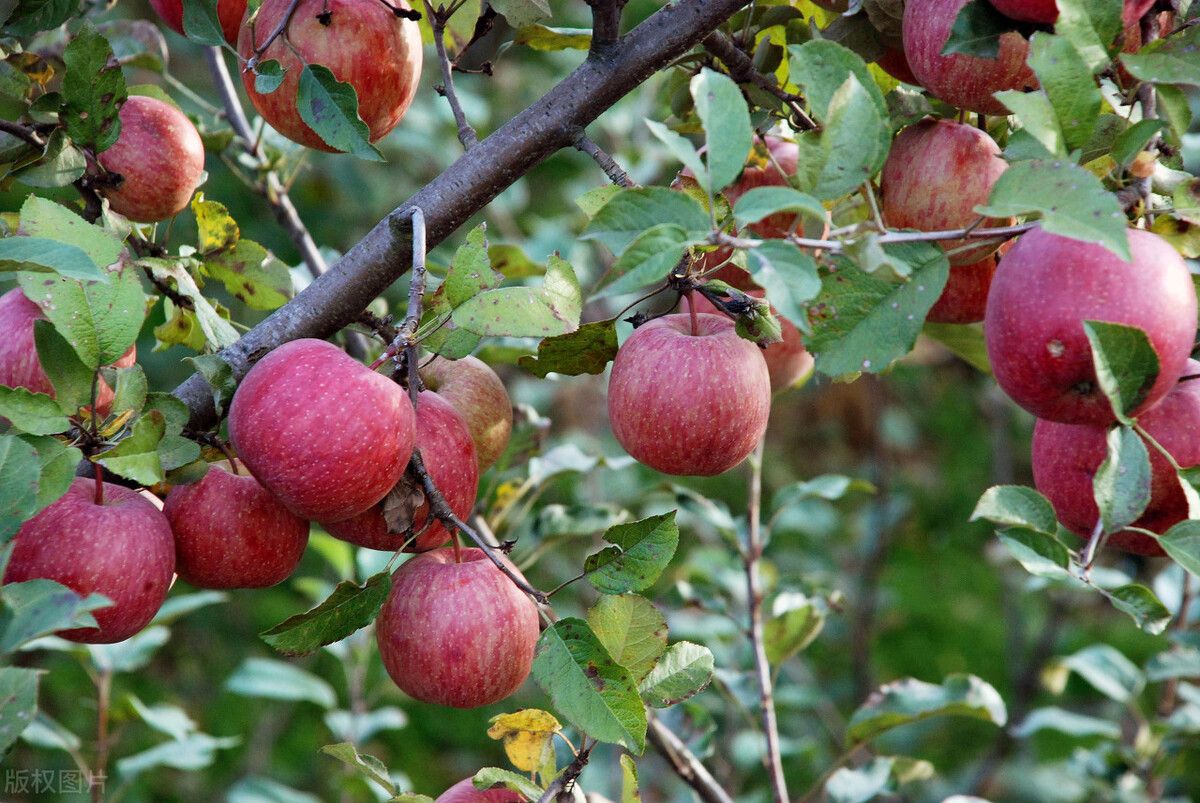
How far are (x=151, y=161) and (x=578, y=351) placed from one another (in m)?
0.42

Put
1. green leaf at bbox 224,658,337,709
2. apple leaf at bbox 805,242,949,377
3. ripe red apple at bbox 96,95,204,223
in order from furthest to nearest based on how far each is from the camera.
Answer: green leaf at bbox 224,658,337,709, ripe red apple at bbox 96,95,204,223, apple leaf at bbox 805,242,949,377

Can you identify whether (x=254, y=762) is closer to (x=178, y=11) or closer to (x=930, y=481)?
(x=178, y=11)

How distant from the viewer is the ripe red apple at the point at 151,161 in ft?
2.90

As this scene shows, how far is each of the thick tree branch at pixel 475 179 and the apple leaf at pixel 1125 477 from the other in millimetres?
424

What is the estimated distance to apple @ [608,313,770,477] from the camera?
2.57 feet

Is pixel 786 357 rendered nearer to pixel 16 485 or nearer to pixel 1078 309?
pixel 1078 309

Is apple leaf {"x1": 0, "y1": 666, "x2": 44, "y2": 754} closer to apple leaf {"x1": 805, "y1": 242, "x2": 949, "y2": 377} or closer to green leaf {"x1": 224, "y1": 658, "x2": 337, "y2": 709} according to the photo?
apple leaf {"x1": 805, "y1": 242, "x2": 949, "y2": 377}

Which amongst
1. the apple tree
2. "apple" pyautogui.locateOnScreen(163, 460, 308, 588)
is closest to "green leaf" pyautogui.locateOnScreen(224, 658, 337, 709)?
the apple tree

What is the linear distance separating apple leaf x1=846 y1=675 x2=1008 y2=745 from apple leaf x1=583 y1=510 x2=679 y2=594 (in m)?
0.61

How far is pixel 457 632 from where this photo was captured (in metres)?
0.77

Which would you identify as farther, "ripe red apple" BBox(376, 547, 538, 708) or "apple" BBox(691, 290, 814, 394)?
"apple" BBox(691, 290, 814, 394)

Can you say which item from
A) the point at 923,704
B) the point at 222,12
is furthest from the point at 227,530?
the point at 923,704

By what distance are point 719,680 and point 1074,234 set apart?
988 mm

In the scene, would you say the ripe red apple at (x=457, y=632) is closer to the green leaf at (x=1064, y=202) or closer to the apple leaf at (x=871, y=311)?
the apple leaf at (x=871, y=311)
